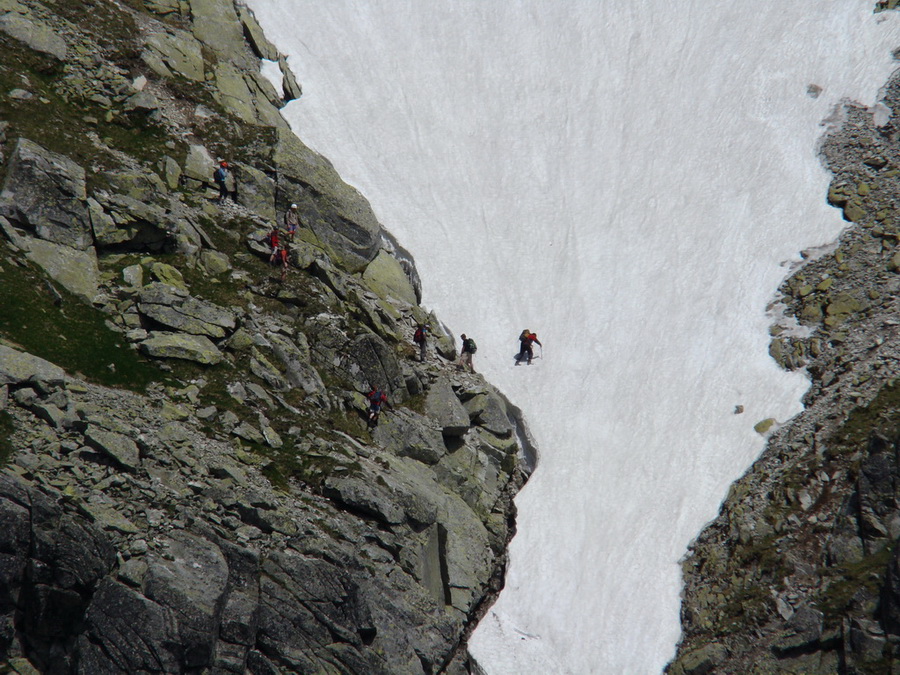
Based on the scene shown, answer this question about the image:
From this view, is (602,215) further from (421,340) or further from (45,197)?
(45,197)

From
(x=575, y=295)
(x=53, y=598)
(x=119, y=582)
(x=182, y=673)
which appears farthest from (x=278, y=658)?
(x=575, y=295)

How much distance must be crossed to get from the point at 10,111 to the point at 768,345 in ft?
103

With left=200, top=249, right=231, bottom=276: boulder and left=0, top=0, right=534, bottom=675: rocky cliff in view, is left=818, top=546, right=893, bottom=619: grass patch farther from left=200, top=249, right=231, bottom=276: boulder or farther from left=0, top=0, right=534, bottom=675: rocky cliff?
left=200, top=249, right=231, bottom=276: boulder

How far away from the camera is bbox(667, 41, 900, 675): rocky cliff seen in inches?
750

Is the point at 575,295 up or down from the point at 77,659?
up

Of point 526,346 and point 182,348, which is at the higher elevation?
point 526,346

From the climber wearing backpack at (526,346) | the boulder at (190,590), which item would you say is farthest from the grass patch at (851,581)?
the boulder at (190,590)

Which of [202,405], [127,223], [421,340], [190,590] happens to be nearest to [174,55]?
[127,223]

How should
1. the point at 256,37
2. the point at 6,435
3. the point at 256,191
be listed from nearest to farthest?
the point at 6,435
the point at 256,191
the point at 256,37

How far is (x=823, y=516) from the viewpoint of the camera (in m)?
21.9

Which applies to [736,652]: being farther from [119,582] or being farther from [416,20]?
[416,20]

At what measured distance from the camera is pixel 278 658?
14859 mm

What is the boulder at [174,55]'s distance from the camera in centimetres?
2822

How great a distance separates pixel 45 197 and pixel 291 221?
8.61 meters
